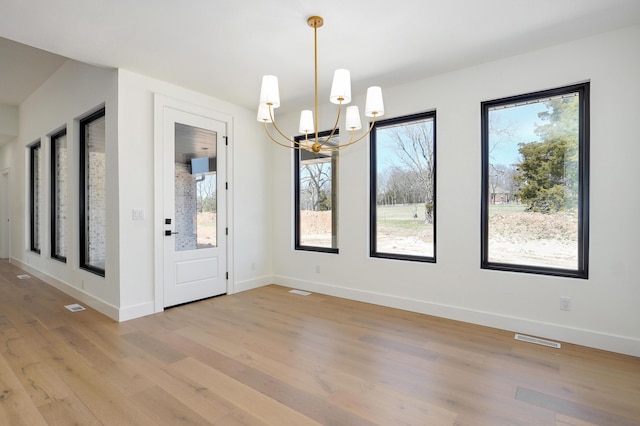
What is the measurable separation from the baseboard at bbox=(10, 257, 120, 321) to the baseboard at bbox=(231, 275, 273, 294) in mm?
1554

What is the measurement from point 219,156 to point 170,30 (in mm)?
1972

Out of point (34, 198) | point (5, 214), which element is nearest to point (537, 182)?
point (34, 198)

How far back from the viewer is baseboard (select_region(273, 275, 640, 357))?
2804 millimetres

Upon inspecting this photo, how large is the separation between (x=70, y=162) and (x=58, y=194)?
1.21 m

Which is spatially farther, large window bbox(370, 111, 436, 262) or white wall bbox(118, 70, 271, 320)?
large window bbox(370, 111, 436, 262)

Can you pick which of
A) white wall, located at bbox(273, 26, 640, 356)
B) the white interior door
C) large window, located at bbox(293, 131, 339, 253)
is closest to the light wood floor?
white wall, located at bbox(273, 26, 640, 356)

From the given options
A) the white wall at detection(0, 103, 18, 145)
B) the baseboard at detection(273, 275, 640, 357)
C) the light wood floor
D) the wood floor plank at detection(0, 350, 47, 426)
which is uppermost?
the white wall at detection(0, 103, 18, 145)

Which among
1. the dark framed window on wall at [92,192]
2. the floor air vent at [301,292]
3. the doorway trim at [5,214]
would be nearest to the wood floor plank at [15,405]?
the dark framed window on wall at [92,192]

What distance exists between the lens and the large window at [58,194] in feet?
16.4

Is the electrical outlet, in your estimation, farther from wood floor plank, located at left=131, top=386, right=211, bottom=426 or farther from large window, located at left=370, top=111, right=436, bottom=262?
large window, located at left=370, top=111, right=436, bottom=262

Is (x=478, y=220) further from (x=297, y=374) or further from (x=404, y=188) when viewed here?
(x=297, y=374)

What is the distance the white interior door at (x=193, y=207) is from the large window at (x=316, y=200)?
1171mm

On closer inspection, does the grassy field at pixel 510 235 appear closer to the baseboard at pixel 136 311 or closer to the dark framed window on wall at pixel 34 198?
the baseboard at pixel 136 311

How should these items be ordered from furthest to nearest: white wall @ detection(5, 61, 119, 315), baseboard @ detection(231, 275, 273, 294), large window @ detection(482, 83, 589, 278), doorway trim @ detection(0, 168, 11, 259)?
doorway trim @ detection(0, 168, 11, 259) → baseboard @ detection(231, 275, 273, 294) → white wall @ detection(5, 61, 119, 315) → large window @ detection(482, 83, 589, 278)
